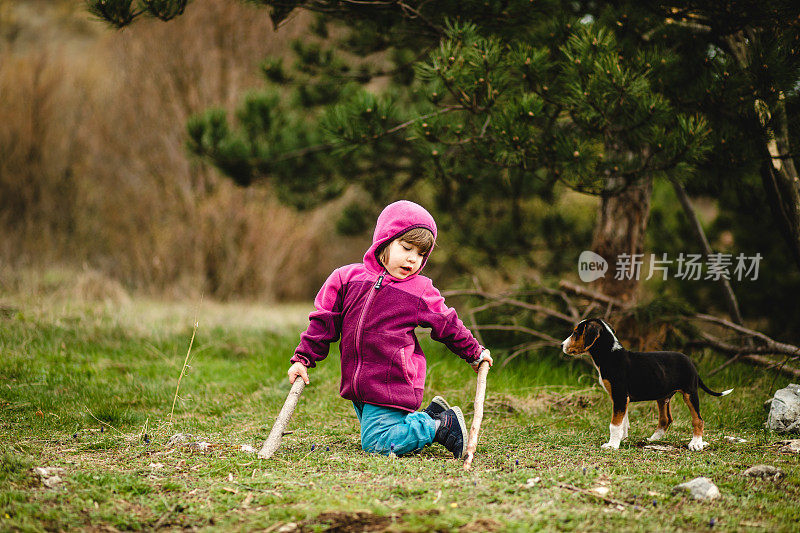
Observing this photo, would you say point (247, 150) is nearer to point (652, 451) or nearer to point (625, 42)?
point (625, 42)

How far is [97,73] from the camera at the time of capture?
1227 centimetres

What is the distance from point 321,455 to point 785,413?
104 inches

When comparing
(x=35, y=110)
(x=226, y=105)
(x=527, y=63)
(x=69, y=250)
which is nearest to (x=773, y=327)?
(x=527, y=63)

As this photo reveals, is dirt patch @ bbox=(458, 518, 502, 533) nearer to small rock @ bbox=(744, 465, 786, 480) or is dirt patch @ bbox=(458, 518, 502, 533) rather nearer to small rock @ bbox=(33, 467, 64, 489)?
small rock @ bbox=(744, 465, 786, 480)

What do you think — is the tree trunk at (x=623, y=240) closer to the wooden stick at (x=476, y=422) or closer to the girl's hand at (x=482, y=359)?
the girl's hand at (x=482, y=359)

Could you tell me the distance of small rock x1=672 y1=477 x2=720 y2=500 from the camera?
257cm

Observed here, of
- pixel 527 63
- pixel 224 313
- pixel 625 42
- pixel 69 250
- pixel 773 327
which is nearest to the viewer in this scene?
pixel 527 63

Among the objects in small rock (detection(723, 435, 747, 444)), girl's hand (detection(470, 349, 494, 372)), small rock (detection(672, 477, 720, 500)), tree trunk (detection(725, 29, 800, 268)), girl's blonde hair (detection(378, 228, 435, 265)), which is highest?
tree trunk (detection(725, 29, 800, 268))

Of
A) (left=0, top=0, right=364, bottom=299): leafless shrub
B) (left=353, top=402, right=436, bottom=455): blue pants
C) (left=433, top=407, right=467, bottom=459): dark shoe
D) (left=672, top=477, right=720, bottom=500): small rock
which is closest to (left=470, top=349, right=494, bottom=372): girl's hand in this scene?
(left=433, top=407, right=467, bottom=459): dark shoe

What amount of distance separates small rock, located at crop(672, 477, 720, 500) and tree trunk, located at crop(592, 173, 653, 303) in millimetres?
2845

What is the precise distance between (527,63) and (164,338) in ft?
13.1

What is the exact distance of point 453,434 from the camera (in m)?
3.17

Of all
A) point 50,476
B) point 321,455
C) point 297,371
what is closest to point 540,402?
point 321,455

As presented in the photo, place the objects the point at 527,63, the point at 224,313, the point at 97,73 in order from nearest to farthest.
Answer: the point at 527,63
the point at 224,313
the point at 97,73
